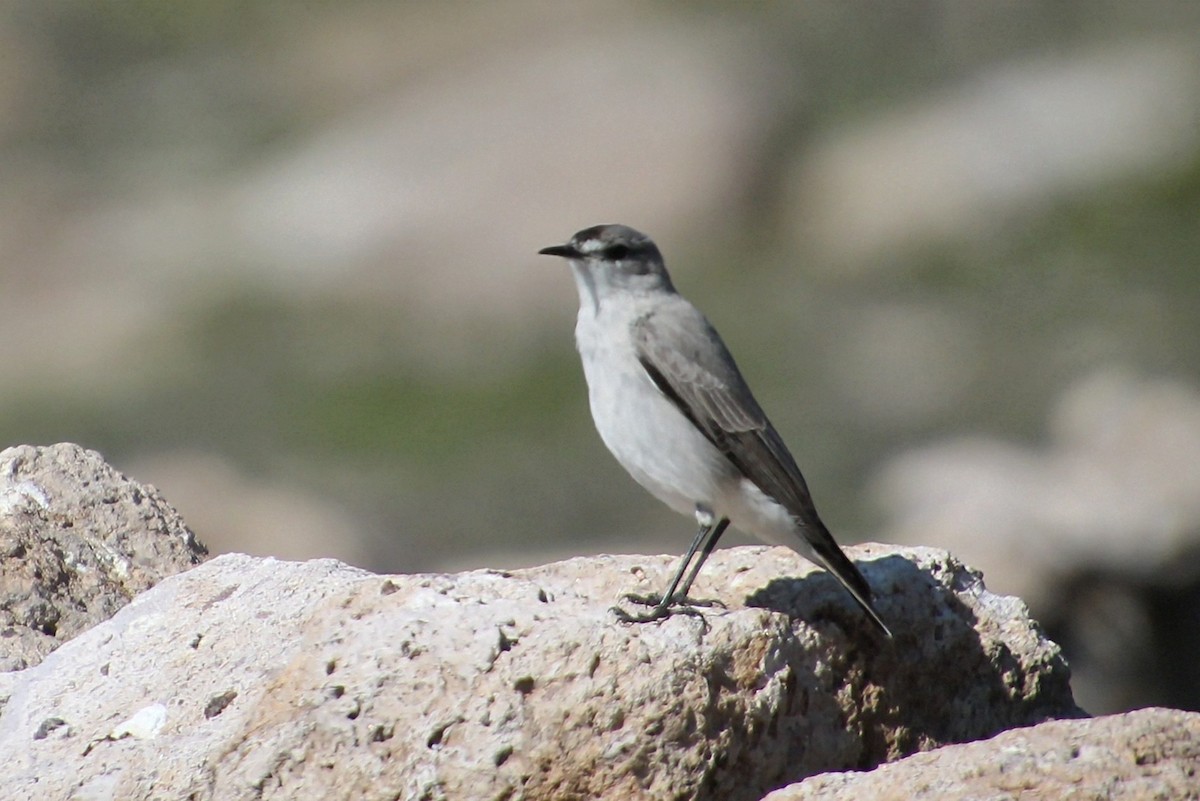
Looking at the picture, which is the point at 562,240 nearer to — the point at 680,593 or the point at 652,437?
the point at 652,437

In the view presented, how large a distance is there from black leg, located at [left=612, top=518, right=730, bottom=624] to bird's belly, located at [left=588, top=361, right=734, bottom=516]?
12cm

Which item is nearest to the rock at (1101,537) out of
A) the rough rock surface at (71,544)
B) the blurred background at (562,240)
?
the blurred background at (562,240)

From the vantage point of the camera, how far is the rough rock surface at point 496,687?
5910 millimetres

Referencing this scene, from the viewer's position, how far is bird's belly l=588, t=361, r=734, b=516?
7.70 meters

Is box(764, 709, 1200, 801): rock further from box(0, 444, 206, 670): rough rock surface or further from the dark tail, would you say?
box(0, 444, 206, 670): rough rock surface

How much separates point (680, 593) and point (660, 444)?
2.45 ft

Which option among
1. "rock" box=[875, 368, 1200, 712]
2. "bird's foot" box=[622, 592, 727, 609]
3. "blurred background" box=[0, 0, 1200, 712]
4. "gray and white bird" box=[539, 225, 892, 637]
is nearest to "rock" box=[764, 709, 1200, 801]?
"bird's foot" box=[622, 592, 727, 609]

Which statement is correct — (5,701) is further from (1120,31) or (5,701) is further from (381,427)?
(1120,31)

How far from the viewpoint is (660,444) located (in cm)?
771

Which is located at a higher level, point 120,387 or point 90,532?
point 90,532

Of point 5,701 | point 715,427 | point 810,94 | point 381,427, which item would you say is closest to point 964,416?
point 381,427

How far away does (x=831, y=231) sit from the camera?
86.2 feet

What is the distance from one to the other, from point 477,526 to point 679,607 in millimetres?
12854

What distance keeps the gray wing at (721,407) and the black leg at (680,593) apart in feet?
0.88
